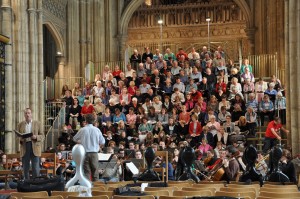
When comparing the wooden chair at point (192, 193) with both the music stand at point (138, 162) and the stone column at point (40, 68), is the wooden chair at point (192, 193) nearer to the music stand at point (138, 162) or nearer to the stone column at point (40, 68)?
the music stand at point (138, 162)

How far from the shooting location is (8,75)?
21391 millimetres

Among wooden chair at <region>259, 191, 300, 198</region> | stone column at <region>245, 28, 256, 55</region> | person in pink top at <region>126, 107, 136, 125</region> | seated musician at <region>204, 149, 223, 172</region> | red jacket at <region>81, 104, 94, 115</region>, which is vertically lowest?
seated musician at <region>204, 149, 223, 172</region>

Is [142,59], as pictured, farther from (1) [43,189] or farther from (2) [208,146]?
(1) [43,189]

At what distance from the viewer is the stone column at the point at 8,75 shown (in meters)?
21.1

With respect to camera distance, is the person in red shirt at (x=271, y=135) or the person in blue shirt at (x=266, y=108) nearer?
the person in red shirt at (x=271, y=135)

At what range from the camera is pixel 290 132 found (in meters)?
21.4

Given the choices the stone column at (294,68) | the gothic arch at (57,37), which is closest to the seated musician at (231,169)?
the stone column at (294,68)

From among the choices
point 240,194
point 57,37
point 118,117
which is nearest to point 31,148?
point 240,194

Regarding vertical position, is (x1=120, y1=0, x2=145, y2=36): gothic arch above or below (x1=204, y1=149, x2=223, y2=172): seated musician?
above

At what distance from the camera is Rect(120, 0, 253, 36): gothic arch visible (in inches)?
1410

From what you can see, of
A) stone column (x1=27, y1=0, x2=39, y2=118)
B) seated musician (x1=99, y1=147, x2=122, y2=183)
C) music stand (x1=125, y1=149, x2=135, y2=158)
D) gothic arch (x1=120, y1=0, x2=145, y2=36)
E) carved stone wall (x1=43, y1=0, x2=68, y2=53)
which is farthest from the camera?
gothic arch (x1=120, y1=0, x2=145, y2=36)

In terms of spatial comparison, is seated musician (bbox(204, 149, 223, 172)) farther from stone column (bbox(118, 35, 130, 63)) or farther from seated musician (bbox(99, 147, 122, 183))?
stone column (bbox(118, 35, 130, 63))

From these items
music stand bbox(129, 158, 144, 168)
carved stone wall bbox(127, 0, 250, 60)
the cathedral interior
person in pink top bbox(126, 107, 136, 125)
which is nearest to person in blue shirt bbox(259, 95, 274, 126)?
the cathedral interior

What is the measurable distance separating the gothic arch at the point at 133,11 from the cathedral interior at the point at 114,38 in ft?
0.17
